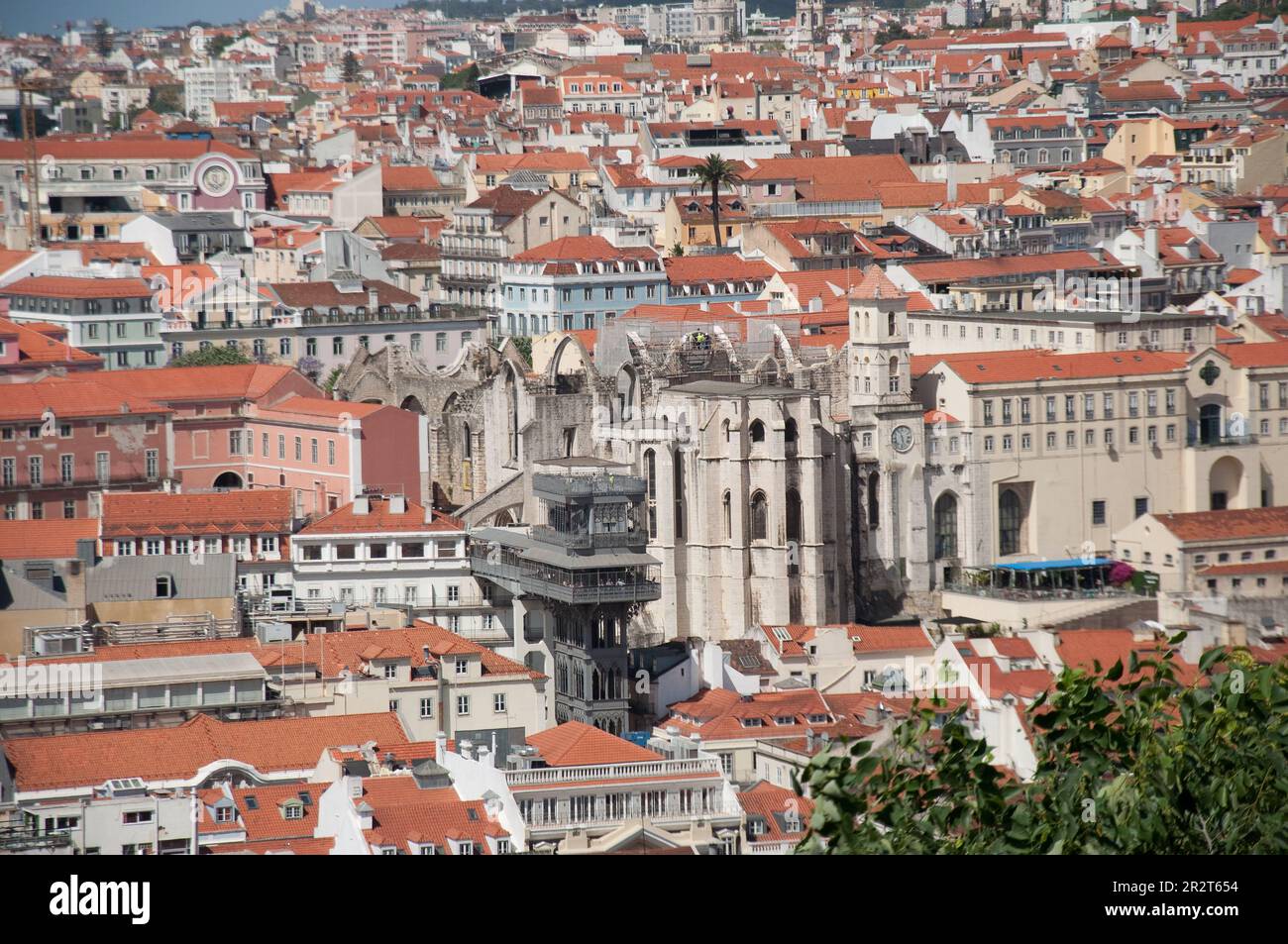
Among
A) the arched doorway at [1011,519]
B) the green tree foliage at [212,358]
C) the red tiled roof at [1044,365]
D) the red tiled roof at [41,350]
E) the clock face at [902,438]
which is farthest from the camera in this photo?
the green tree foliage at [212,358]

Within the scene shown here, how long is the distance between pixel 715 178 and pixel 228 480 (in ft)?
92.4

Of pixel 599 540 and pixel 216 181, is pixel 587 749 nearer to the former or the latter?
pixel 599 540

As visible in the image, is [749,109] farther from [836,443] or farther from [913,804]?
[913,804]

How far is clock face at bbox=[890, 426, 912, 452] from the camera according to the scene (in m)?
40.2

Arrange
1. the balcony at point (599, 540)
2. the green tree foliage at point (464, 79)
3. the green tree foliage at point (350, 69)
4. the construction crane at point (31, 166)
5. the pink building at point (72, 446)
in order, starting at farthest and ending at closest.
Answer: the green tree foliage at point (350, 69)
the green tree foliage at point (464, 79)
the construction crane at point (31, 166)
the pink building at point (72, 446)
the balcony at point (599, 540)

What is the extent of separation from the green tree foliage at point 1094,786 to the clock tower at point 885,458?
90.3ft

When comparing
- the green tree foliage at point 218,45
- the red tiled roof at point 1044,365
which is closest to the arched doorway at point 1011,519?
the red tiled roof at point 1044,365

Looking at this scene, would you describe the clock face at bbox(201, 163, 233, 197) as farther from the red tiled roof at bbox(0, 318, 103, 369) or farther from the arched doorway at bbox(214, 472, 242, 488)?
the arched doorway at bbox(214, 472, 242, 488)

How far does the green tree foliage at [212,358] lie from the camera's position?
5097 cm

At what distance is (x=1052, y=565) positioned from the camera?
40.1m

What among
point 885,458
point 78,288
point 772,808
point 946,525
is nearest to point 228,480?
point 78,288

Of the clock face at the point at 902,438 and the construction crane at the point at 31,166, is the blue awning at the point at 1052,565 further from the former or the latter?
the construction crane at the point at 31,166
